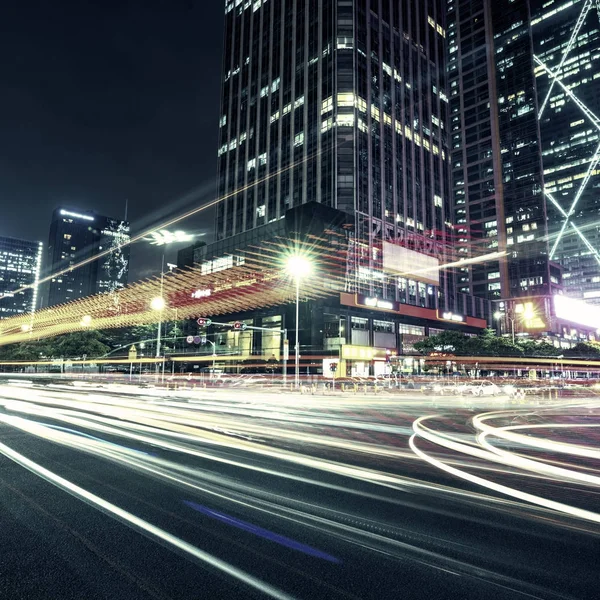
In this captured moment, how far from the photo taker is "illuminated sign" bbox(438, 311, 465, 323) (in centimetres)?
8756

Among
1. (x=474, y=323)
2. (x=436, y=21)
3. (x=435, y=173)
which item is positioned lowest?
(x=474, y=323)

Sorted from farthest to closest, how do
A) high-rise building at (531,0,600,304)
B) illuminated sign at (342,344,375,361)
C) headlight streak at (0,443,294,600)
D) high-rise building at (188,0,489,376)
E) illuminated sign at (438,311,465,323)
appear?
high-rise building at (531,0,600,304)
illuminated sign at (438,311,465,323)
high-rise building at (188,0,489,376)
illuminated sign at (342,344,375,361)
headlight streak at (0,443,294,600)

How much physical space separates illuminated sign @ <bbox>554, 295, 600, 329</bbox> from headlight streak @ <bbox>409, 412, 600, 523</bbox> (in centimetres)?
13176

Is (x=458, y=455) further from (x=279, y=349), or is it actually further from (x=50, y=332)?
(x=50, y=332)

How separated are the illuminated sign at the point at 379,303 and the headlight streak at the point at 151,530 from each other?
67572mm

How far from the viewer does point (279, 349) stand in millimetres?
72938

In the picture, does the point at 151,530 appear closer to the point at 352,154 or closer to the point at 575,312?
the point at 352,154

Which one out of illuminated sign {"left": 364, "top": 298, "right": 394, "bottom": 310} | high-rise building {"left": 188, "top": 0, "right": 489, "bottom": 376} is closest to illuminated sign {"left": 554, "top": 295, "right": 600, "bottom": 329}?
high-rise building {"left": 188, "top": 0, "right": 489, "bottom": 376}

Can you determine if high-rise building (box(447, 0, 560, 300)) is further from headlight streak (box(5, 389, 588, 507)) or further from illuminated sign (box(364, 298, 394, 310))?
headlight streak (box(5, 389, 588, 507))

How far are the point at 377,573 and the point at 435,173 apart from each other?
379ft

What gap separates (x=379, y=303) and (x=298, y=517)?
71.6m

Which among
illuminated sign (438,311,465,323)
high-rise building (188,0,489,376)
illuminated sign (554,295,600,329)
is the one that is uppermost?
high-rise building (188,0,489,376)

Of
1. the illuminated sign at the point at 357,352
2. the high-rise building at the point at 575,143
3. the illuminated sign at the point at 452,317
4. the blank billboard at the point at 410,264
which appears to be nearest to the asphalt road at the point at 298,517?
the illuminated sign at the point at 357,352

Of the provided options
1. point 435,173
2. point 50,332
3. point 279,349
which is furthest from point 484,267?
point 50,332
